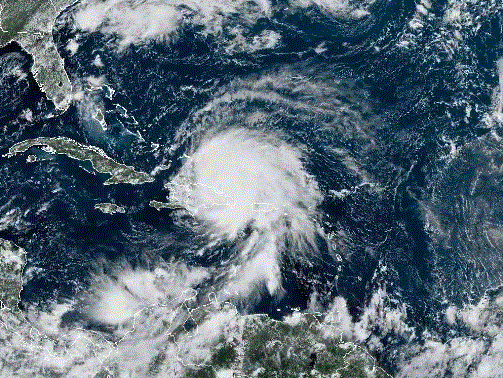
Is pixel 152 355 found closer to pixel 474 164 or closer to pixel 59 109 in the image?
pixel 59 109

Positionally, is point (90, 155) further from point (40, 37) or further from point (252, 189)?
point (252, 189)

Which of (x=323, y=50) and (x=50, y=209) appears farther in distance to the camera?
(x=323, y=50)

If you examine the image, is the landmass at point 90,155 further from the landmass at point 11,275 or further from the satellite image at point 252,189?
the landmass at point 11,275

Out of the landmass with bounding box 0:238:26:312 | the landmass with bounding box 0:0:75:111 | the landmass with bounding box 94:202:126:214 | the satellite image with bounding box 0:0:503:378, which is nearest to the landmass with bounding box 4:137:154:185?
the satellite image with bounding box 0:0:503:378

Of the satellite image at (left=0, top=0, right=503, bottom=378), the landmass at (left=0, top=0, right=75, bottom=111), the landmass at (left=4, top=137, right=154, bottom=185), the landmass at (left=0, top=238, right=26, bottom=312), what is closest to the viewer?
the satellite image at (left=0, top=0, right=503, bottom=378)

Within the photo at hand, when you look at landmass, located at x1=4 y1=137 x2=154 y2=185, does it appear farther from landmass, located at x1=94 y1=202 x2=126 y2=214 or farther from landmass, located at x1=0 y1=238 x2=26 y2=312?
landmass, located at x1=0 y1=238 x2=26 y2=312

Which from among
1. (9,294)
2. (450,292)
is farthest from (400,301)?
(9,294)
